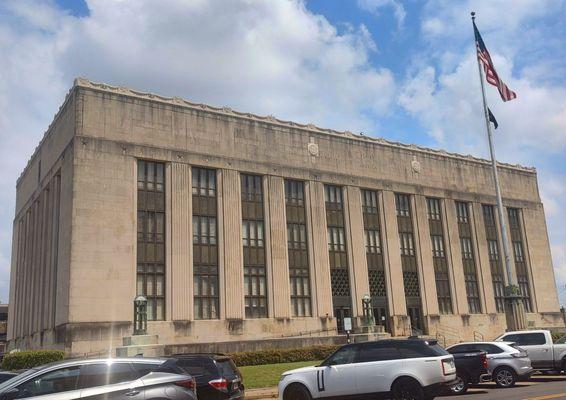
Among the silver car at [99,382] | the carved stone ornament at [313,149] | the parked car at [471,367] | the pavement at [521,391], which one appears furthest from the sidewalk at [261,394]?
the carved stone ornament at [313,149]

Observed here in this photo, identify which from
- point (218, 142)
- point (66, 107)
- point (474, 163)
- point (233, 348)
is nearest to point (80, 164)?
point (66, 107)

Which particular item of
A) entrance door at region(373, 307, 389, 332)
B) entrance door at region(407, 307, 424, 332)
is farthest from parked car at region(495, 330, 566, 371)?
entrance door at region(407, 307, 424, 332)

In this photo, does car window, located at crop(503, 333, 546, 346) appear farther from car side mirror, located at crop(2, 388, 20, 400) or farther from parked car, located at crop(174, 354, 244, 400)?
car side mirror, located at crop(2, 388, 20, 400)

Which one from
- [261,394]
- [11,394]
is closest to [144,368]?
[11,394]

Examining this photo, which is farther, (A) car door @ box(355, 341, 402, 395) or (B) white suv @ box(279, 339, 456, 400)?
(A) car door @ box(355, 341, 402, 395)

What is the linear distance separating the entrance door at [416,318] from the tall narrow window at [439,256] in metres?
2.71

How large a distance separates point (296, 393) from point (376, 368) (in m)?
2.28

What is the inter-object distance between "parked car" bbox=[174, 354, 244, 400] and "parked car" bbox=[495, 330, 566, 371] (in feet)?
43.1

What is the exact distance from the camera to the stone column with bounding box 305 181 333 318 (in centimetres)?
4516

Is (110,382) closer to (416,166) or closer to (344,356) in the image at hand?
(344,356)

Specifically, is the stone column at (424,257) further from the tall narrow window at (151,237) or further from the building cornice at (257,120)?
the tall narrow window at (151,237)

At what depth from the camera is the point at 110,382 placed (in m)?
10.7

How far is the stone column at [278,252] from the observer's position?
4322 centimetres

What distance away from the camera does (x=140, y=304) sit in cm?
3178
